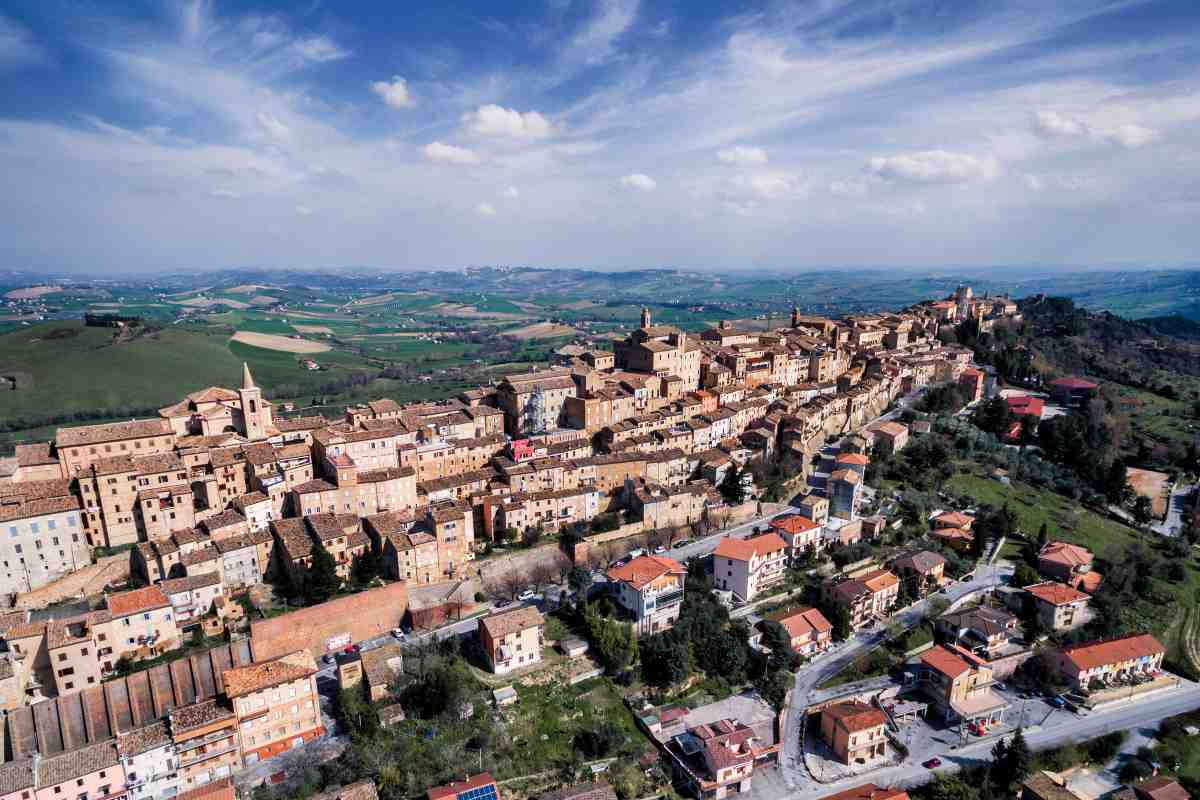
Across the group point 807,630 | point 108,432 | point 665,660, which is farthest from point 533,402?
point 108,432

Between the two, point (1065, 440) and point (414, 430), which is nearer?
point (414, 430)

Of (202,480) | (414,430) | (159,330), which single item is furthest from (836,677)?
(159,330)

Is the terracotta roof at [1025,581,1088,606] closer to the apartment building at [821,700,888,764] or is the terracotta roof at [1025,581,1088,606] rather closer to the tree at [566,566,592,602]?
the apartment building at [821,700,888,764]

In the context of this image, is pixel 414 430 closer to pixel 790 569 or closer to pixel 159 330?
pixel 790 569

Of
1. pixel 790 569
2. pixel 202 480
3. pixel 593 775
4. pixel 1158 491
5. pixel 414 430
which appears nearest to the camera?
pixel 593 775

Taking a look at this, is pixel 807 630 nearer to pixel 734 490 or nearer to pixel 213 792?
pixel 734 490

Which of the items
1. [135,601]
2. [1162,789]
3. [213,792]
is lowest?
[1162,789]
